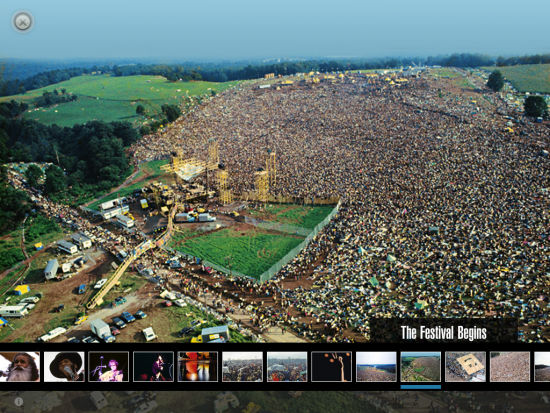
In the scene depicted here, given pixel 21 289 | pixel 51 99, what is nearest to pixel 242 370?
pixel 21 289

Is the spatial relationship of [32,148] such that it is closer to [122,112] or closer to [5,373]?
[122,112]

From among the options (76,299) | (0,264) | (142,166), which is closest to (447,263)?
(76,299)

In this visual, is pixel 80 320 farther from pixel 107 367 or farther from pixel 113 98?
pixel 113 98

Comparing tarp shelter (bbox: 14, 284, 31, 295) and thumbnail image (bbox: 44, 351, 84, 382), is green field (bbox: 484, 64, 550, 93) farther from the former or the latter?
thumbnail image (bbox: 44, 351, 84, 382)

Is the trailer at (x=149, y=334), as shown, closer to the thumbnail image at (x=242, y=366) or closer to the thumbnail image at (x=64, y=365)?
the thumbnail image at (x=64, y=365)

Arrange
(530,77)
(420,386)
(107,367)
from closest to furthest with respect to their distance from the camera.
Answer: (420,386) → (107,367) → (530,77)

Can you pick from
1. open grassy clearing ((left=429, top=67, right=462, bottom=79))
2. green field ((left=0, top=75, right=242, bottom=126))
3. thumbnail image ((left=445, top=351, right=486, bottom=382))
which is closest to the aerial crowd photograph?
thumbnail image ((left=445, top=351, right=486, bottom=382))

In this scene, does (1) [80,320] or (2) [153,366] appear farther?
(1) [80,320]
